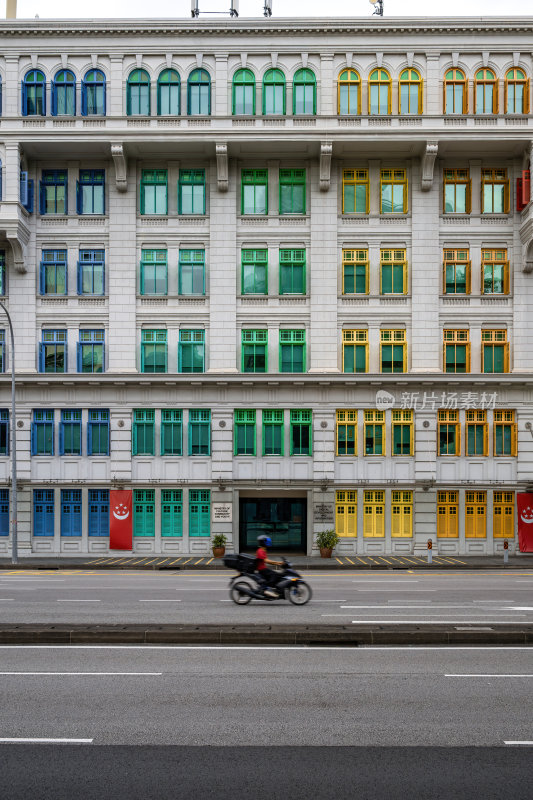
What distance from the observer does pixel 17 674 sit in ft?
37.8

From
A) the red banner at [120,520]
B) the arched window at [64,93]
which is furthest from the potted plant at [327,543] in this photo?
the arched window at [64,93]

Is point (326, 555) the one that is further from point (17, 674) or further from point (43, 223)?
point (17, 674)

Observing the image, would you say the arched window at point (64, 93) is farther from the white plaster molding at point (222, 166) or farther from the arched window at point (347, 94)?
the arched window at point (347, 94)

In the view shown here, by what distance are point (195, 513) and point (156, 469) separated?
2.72m

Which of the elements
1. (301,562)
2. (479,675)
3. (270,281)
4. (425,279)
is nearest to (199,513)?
(301,562)

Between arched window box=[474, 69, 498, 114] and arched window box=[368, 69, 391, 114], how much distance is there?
4.07 m

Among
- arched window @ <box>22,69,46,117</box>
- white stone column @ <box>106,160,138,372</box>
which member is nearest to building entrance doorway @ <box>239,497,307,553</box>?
white stone column @ <box>106,160,138,372</box>

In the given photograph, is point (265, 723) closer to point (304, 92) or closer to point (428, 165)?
point (428, 165)

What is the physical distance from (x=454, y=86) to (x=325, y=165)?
7.10 meters

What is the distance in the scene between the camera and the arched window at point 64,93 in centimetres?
3519

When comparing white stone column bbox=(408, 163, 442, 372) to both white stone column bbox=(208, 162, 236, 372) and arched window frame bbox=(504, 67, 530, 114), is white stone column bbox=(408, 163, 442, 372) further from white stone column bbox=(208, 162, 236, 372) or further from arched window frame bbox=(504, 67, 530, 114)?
white stone column bbox=(208, 162, 236, 372)

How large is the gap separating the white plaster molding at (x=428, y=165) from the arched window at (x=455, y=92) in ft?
7.28

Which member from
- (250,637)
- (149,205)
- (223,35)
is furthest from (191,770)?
(223,35)

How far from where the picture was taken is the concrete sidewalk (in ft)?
99.1
